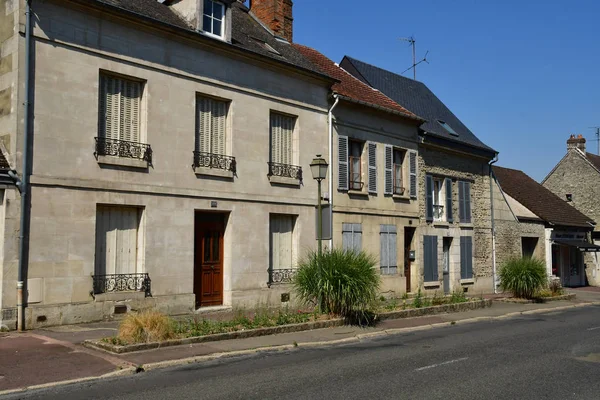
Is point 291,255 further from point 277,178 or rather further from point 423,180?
point 423,180

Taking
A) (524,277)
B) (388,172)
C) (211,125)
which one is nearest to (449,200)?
(388,172)

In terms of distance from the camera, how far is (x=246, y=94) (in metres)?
15.3

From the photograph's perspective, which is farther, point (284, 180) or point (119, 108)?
point (284, 180)

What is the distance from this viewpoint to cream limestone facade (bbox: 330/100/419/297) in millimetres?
17875

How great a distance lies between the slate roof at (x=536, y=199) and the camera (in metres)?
27.7

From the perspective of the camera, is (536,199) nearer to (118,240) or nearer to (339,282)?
(339,282)

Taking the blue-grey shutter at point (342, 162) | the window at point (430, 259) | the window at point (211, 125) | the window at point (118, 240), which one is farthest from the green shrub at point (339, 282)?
the window at point (430, 259)

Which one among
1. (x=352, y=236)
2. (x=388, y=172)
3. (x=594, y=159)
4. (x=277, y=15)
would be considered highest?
(x=277, y=15)

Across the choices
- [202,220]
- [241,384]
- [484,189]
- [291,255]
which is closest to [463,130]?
[484,189]

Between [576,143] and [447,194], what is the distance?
1823 centimetres

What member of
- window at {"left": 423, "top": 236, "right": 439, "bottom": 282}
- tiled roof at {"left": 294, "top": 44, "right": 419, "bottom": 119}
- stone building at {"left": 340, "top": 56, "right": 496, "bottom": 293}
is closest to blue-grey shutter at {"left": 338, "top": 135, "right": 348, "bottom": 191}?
tiled roof at {"left": 294, "top": 44, "right": 419, "bottom": 119}

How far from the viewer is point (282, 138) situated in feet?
54.1

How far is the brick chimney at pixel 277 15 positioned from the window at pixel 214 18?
444 cm

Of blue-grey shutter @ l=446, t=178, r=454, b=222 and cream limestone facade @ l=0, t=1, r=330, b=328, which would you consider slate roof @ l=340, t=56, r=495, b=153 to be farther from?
cream limestone facade @ l=0, t=1, r=330, b=328
